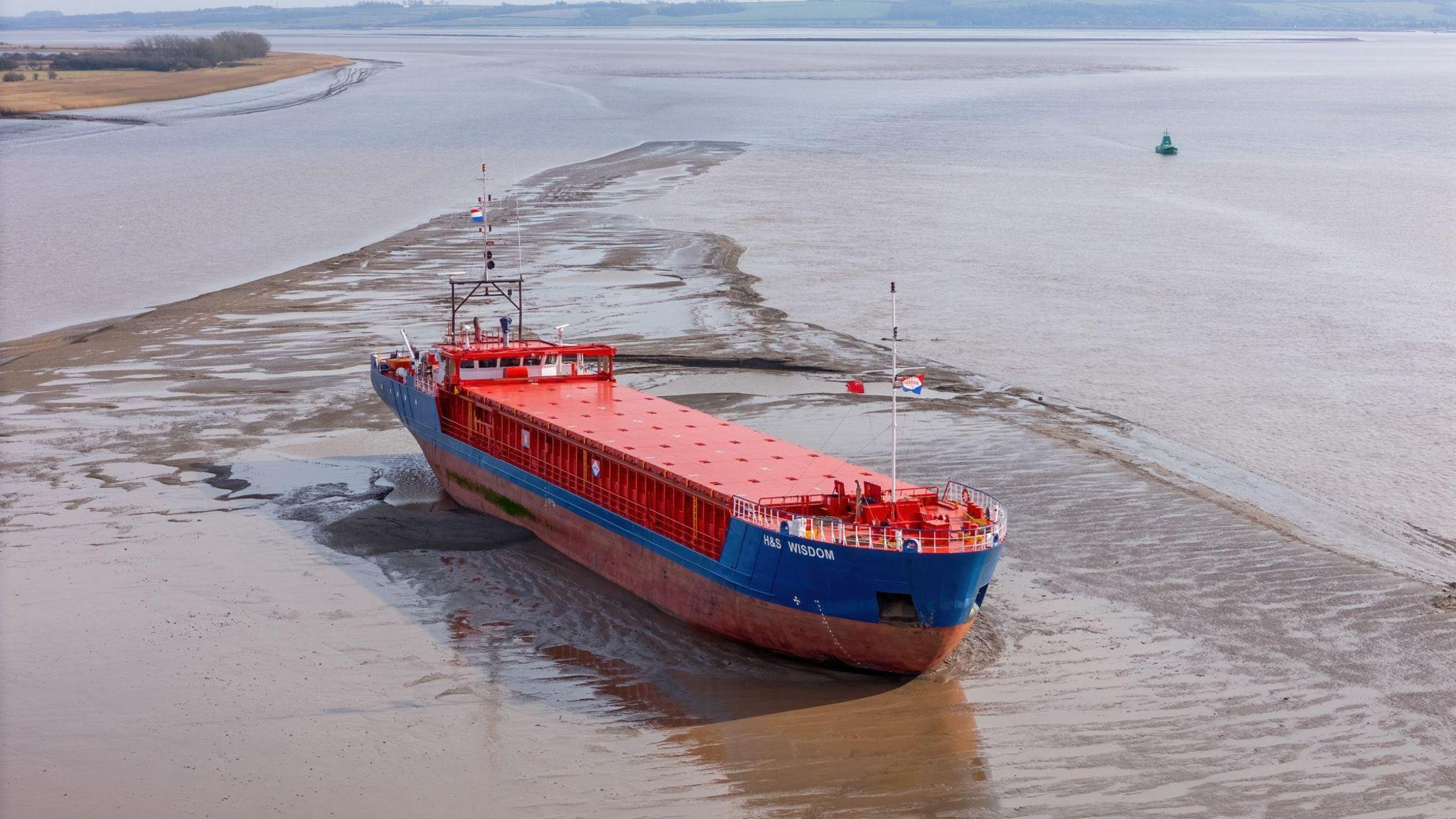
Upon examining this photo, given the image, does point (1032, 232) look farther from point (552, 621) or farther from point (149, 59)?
point (149, 59)

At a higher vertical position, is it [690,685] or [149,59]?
[149,59]

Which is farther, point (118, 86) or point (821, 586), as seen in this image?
point (118, 86)

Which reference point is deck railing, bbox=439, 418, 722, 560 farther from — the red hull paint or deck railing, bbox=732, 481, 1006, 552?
deck railing, bbox=732, 481, 1006, 552

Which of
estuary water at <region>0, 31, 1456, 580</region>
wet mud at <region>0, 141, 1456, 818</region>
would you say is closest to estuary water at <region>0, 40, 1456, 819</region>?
wet mud at <region>0, 141, 1456, 818</region>

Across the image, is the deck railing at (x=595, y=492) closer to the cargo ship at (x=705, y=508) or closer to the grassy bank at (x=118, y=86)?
the cargo ship at (x=705, y=508)

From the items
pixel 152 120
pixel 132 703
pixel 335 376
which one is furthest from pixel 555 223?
pixel 152 120

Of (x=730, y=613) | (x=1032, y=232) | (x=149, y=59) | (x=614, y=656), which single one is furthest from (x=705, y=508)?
(x=149, y=59)
